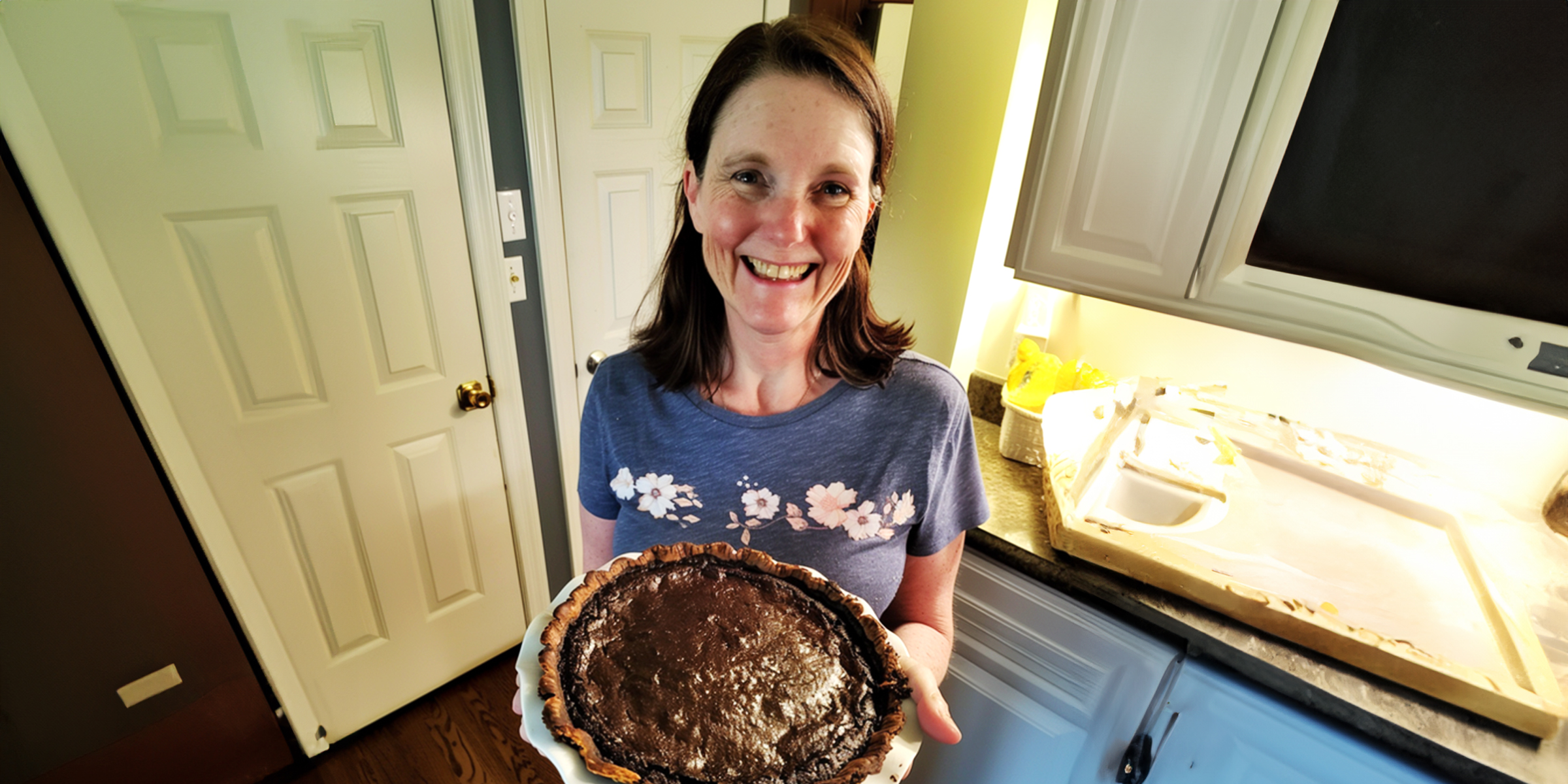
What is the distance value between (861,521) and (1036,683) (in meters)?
0.72

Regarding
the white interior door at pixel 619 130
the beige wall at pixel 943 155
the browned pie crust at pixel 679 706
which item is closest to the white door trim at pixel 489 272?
the white interior door at pixel 619 130

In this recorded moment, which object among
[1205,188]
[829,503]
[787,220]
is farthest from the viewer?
[1205,188]

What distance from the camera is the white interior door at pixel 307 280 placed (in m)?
1.13

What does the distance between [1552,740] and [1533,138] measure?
0.90 meters

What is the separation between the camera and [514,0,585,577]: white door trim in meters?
1.47

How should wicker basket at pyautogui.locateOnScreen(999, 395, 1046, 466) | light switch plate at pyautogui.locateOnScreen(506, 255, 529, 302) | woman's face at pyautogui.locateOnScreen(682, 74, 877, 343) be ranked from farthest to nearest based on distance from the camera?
light switch plate at pyautogui.locateOnScreen(506, 255, 529, 302), wicker basket at pyautogui.locateOnScreen(999, 395, 1046, 466), woman's face at pyautogui.locateOnScreen(682, 74, 877, 343)

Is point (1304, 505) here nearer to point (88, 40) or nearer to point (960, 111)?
point (960, 111)

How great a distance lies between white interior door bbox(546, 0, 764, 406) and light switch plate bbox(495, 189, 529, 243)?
0.38 feet

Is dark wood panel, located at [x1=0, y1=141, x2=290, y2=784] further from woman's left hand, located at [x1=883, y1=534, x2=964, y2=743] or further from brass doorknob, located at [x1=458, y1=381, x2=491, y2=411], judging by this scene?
woman's left hand, located at [x1=883, y1=534, x2=964, y2=743]

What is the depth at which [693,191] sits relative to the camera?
3.08 feet

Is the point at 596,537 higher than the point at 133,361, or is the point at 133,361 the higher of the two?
the point at 133,361

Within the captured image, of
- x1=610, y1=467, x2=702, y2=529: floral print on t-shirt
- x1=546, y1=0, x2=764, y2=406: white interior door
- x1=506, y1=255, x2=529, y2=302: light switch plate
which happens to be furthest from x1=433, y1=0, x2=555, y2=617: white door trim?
x1=610, y1=467, x2=702, y2=529: floral print on t-shirt

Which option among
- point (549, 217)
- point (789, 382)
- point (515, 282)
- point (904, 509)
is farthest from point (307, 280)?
point (904, 509)

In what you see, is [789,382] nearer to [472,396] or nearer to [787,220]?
[787,220]
